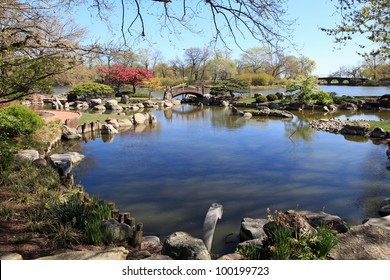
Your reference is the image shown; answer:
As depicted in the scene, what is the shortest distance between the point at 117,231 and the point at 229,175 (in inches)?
199

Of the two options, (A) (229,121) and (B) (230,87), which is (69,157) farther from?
(B) (230,87)

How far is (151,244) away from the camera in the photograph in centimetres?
513

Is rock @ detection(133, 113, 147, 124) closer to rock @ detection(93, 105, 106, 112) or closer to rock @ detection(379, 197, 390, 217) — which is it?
rock @ detection(93, 105, 106, 112)

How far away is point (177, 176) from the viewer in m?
9.10

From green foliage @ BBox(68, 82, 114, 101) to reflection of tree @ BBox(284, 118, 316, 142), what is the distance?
60.0ft

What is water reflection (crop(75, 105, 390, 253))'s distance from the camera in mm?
6895

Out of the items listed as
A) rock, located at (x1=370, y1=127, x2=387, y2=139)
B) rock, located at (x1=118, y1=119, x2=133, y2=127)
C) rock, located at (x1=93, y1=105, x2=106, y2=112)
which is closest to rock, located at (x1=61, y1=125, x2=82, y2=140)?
rock, located at (x1=118, y1=119, x2=133, y2=127)

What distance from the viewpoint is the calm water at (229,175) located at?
686 cm

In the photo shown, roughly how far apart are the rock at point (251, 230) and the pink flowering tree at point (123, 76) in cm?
2944

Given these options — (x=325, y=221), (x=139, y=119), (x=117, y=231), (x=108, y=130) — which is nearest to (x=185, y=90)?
(x=139, y=119)

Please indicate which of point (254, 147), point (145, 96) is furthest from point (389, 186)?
point (145, 96)

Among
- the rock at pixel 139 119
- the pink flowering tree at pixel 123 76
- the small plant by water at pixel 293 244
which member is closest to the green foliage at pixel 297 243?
the small plant by water at pixel 293 244

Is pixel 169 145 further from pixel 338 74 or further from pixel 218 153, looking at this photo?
pixel 338 74

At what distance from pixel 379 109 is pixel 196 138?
59.7 ft
